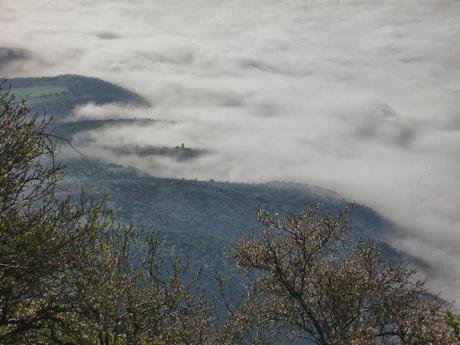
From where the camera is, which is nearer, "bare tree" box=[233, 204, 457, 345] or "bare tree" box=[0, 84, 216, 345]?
"bare tree" box=[0, 84, 216, 345]

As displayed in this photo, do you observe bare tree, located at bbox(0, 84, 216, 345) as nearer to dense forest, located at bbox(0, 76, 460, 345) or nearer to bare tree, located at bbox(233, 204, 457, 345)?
dense forest, located at bbox(0, 76, 460, 345)

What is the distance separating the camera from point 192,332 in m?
36.6

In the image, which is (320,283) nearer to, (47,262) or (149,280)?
(149,280)

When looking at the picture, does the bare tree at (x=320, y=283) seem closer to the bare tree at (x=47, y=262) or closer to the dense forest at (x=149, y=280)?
the dense forest at (x=149, y=280)

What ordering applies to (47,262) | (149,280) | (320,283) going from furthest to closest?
(320,283) → (149,280) → (47,262)

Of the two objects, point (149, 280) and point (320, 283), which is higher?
point (149, 280)

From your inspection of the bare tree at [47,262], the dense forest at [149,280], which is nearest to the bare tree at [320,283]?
the dense forest at [149,280]

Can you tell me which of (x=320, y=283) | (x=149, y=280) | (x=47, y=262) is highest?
(x=47, y=262)

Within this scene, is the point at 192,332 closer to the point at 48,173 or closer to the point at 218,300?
the point at 218,300

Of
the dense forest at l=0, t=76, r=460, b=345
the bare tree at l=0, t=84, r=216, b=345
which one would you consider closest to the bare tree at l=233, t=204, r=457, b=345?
the dense forest at l=0, t=76, r=460, b=345

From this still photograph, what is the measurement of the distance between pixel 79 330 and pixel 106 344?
182 centimetres

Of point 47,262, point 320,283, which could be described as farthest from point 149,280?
point 47,262

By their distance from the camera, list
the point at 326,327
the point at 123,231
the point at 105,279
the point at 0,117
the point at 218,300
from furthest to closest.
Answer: the point at 218,300, the point at 326,327, the point at 123,231, the point at 105,279, the point at 0,117

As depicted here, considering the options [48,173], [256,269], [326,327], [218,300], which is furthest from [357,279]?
[48,173]
